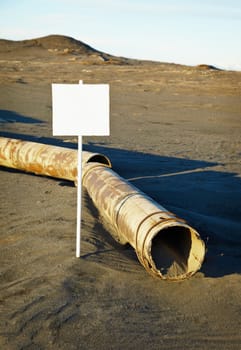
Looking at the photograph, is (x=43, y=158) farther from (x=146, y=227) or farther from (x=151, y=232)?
(x=151, y=232)

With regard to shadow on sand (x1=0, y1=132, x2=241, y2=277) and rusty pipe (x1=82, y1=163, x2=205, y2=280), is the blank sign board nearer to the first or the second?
rusty pipe (x1=82, y1=163, x2=205, y2=280)

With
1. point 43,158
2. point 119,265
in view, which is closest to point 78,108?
point 119,265

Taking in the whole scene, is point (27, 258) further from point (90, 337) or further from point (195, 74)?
point (195, 74)

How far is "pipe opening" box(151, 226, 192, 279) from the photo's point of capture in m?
4.64

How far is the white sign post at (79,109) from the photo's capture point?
15.6 feet

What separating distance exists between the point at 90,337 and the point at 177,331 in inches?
28.1

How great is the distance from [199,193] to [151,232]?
144 inches

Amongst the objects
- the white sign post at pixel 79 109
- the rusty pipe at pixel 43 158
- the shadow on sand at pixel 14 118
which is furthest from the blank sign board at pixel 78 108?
the shadow on sand at pixel 14 118

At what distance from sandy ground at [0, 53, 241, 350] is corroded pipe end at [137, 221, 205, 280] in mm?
151

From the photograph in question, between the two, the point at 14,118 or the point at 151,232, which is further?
the point at 14,118

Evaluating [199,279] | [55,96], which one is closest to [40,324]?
[199,279]

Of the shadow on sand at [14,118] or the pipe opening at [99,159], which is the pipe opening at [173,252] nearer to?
A: the pipe opening at [99,159]

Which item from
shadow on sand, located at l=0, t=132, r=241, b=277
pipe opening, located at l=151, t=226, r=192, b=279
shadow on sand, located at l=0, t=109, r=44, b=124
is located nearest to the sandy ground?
shadow on sand, located at l=0, t=132, r=241, b=277

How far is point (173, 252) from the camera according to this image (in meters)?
4.94
